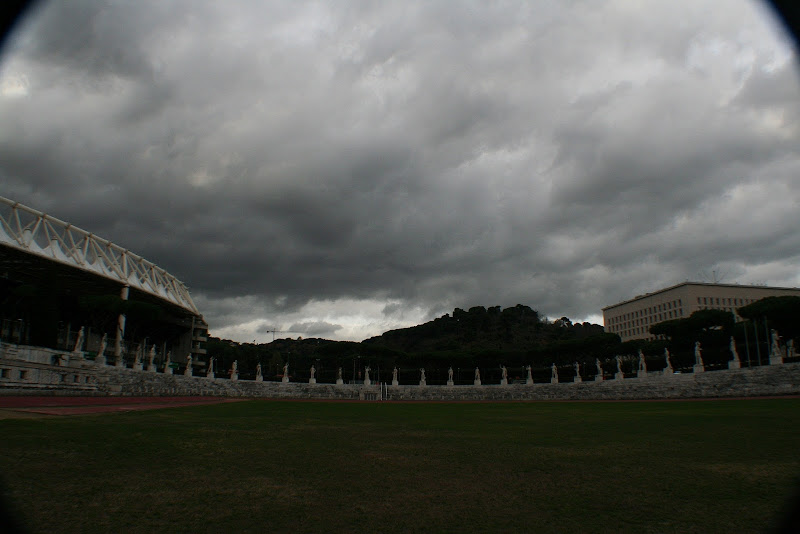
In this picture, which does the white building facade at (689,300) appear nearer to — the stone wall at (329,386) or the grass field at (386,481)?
the stone wall at (329,386)

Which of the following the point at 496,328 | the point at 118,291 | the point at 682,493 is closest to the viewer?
the point at 682,493

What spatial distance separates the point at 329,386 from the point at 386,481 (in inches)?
2338

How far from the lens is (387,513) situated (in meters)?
6.64

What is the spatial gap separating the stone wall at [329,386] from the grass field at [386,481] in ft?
80.9

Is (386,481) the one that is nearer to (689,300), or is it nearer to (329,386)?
(329,386)

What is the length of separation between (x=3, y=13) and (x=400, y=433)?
14883 millimetres

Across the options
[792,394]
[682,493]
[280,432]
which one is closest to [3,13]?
[682,493]

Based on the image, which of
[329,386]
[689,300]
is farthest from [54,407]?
[689,300]

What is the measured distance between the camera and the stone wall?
34.1 metres

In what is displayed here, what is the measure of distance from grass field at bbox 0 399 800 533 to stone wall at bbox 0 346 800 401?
971 inches

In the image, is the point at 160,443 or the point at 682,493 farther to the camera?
the point at 160,443

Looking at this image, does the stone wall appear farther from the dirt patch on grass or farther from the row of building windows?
the row of building windows

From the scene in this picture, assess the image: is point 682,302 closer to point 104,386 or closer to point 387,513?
point 104,386

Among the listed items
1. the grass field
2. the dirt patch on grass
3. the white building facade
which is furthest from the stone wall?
the white building facade
